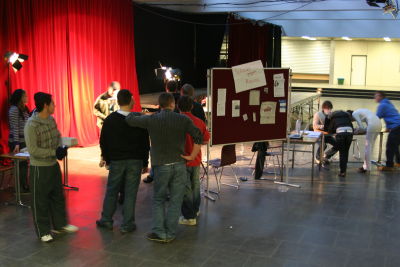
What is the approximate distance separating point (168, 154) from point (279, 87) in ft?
8.25

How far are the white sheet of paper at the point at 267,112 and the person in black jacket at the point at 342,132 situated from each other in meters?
1.48

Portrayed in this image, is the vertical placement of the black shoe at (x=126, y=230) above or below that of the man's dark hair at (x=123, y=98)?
below

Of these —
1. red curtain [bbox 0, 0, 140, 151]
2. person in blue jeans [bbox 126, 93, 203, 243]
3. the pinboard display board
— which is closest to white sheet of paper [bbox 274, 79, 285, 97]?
the pinboard display board

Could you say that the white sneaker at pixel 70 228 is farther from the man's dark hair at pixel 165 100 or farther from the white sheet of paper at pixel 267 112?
the white sheet of paper at pixel 267 112

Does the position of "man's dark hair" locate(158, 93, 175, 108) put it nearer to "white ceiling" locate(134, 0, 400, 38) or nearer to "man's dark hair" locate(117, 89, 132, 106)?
"man's dark hair" locate(117, 89, 132, 106)

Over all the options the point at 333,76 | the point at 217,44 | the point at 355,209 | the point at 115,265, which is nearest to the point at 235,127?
the point at 355,209

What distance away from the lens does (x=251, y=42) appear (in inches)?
613

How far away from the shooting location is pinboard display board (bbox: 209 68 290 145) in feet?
19.1

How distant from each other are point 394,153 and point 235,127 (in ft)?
10.9

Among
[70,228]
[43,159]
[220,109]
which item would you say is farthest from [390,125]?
[43,159]

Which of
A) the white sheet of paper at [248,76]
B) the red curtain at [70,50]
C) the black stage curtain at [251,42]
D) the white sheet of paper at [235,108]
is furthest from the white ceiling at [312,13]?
the white sheet of paper at [235,108]

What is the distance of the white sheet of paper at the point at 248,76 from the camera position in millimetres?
5902

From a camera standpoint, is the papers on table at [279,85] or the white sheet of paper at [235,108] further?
the papers on table at [279,85]

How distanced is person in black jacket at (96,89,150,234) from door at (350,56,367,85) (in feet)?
76.8
